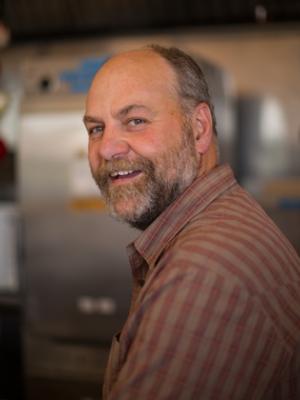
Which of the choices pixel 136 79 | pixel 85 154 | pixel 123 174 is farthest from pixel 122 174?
pixel 85 154

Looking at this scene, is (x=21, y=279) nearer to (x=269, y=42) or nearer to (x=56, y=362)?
(x=56, y=362)

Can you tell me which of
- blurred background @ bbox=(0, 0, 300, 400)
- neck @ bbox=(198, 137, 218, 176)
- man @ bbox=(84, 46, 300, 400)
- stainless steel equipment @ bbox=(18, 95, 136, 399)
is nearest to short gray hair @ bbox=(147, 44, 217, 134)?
man @ bbox=(84, 46, 300, 400)

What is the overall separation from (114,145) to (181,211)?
214 millimetres

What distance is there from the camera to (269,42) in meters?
2.74

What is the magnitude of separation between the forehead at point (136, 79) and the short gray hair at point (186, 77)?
0.02 m

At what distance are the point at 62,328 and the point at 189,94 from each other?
5.57 feet

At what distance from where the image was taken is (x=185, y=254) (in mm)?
848

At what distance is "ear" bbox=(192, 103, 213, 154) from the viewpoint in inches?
47.1

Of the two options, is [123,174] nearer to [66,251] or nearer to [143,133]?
[143,133]

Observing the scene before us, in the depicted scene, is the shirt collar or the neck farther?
the neck

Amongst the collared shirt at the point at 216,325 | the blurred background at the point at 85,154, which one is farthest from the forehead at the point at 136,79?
the blurred background at the point at 85,154

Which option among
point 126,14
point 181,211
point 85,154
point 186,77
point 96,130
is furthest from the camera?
point 126,14

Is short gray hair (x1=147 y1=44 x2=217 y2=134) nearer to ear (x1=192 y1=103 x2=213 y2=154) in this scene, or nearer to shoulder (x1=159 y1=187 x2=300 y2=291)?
ear (x1=192 y1=103 x2=213 y2=154)

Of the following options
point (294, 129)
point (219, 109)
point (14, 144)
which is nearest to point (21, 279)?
point (14, 144)
